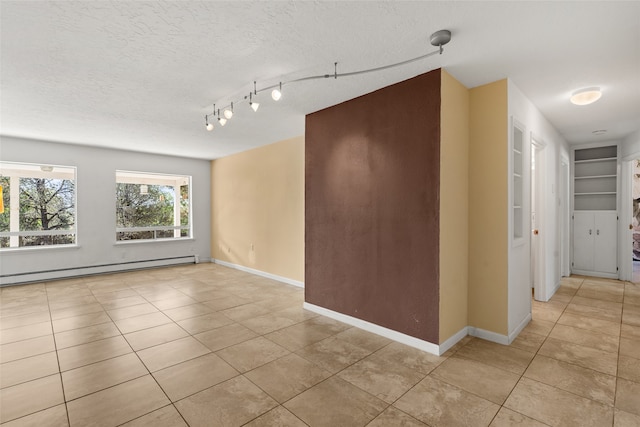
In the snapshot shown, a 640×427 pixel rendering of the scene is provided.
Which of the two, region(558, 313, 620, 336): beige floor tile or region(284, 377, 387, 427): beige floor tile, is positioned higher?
region(558, 313, 620, 336): beige floor tile

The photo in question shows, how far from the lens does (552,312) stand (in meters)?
3.75

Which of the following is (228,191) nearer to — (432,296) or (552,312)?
(432,296)

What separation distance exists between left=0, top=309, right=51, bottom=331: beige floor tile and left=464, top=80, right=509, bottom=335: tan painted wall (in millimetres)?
4914

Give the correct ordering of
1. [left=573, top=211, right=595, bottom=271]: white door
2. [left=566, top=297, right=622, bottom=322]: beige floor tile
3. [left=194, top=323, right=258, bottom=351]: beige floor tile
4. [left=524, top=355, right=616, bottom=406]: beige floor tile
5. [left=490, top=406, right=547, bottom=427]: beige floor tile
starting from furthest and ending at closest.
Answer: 1. [left=573, top=211, right=595, bottom=271]: white door
2. [left=566, top=297, right=622, bottom=322]: beige floor tile
3. [left=194, top=323, right=258, bottom=351]: beige floor tile
4. [left=524, top=355, right=616, bottom=406]: beige floor tile
5. [left=490, top=406, right=547, bottom=427]: beige floor tile

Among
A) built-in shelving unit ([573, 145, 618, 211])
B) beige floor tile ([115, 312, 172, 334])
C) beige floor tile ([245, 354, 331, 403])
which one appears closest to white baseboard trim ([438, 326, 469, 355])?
beige floor tile ([245, 354, 331, 403])

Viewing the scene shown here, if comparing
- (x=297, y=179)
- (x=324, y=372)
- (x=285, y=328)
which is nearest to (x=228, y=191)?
(x=297, y=179)

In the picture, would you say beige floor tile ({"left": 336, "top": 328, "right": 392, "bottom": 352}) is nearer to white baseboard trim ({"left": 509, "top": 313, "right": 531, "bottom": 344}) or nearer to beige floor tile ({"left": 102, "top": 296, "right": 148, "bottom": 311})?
white baseboard trim ({"left": 509, "top": 313, "right": 531, "bottom": 344})

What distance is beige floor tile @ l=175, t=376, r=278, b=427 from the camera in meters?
1.86

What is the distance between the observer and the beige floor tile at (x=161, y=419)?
1812 millimetres

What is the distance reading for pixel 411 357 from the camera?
104 inches

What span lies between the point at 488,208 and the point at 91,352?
13.1 feet

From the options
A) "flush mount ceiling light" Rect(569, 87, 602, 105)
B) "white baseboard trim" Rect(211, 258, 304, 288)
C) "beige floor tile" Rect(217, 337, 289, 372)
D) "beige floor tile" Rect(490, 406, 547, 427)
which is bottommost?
"beige floor tile" Rect(490, 406, 547, 427)

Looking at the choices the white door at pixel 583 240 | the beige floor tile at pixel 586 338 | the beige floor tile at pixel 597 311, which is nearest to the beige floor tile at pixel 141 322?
the beige floor tile at pixel 586 338

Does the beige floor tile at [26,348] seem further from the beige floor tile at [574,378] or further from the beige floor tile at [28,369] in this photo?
the beige floor tile at [574,378]
